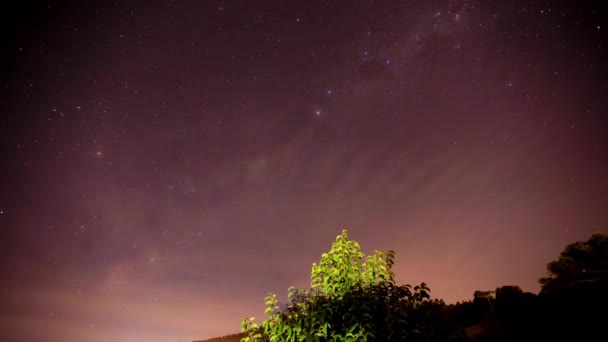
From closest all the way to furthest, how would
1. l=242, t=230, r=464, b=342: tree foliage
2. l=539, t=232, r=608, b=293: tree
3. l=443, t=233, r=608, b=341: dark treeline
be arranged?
l=242, t=230, r=464, b=342: tree foliage → l=443, t=233, r=608, b=341: dark treeline → l=539, t=232, r=608, b=293: tree

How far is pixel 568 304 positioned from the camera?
1859 cm

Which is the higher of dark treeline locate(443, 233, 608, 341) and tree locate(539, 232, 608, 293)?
tree locate(539, 232, 608, 293)

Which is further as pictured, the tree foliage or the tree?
the tree

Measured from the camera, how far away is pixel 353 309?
5.46 m

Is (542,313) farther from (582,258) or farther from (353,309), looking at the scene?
(582,258)

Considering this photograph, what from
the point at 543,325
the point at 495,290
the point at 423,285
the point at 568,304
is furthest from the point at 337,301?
the point at 495,290

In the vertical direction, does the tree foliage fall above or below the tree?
below

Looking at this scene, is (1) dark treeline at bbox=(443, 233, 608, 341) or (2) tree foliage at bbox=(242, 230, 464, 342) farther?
(1) dark treeline at bbox=(443, 233, 608, 341)

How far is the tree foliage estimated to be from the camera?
17.1 ft

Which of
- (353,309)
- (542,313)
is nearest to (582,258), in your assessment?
(542,313)

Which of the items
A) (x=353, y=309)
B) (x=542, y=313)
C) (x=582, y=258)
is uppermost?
(x=582, y=258)

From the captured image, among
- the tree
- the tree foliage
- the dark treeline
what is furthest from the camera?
the tree

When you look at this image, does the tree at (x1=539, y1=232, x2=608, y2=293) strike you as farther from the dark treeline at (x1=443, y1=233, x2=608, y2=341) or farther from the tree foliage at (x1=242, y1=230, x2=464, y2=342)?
the tree foliage at (x1=242, y1=230, x2=464, y2=342)

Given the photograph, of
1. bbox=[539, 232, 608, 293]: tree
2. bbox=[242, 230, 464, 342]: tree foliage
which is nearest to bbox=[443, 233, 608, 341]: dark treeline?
bbox=[242, 230, 464, 342]: tree foliage
